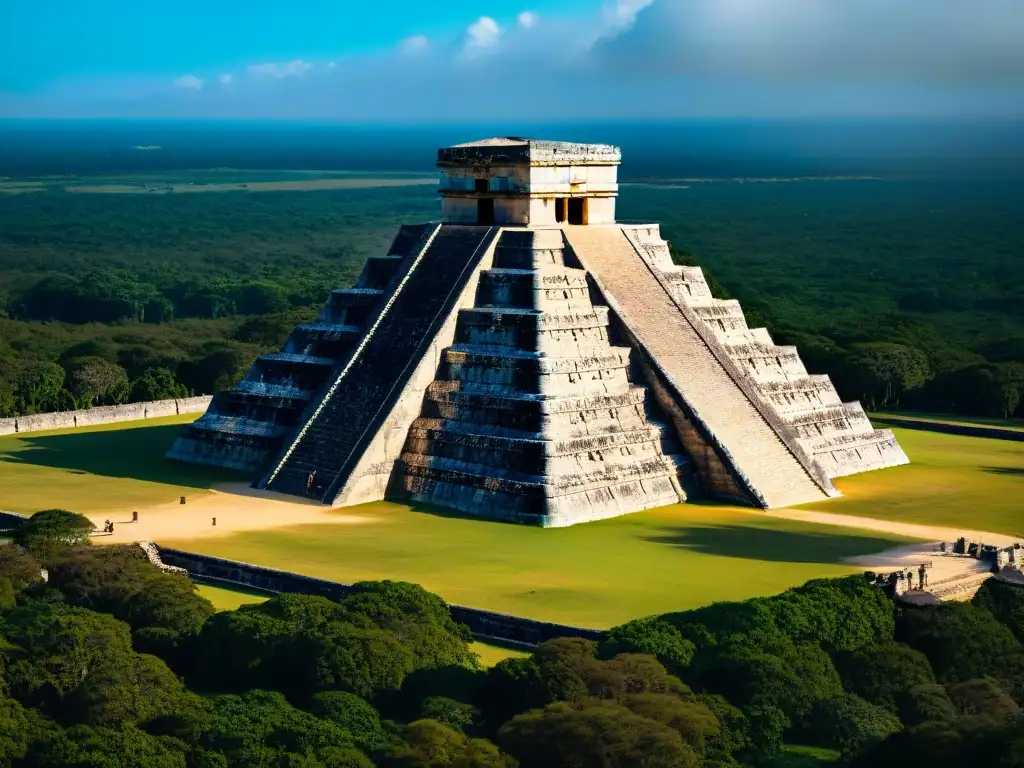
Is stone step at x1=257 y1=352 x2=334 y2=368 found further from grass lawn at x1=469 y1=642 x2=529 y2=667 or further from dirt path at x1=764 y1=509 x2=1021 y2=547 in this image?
grass lawn at x1=469 y1=642 x2=529 y2=667

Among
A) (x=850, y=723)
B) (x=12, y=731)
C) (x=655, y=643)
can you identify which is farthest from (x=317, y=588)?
(x=850, y=723)

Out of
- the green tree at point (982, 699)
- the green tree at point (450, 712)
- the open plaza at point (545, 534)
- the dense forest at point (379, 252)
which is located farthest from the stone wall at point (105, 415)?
the green tree at point (982, 699)

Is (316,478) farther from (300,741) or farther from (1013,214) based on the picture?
(1013,214)

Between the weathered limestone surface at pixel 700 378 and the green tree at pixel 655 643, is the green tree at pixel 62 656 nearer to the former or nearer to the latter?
the green tree at pixel 655 643

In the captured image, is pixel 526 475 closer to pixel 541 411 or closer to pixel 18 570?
pixel 541 411

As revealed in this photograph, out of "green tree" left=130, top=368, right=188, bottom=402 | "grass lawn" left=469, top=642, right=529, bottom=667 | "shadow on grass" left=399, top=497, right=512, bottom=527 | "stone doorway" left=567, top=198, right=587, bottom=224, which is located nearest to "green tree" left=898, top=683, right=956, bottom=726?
"grass lawn" left=469, top=642, right=529, bottom=667

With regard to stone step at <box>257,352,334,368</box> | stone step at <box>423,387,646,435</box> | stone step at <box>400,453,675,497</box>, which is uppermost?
stone step at <box>257,352,334,368</box>
